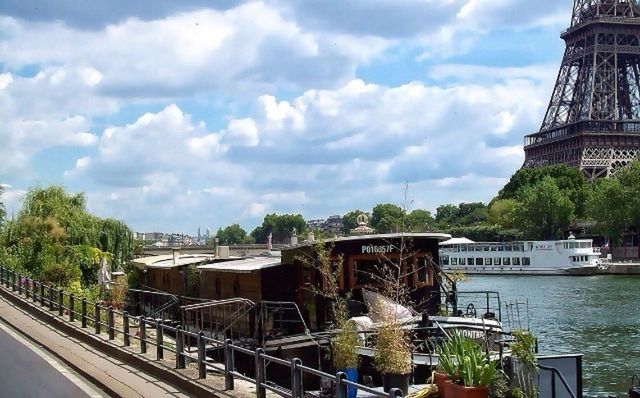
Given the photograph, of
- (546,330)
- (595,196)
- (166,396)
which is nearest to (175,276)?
(546,330)

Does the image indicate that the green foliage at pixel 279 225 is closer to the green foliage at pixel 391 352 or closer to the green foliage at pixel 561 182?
the green foliage at pixel 561 182

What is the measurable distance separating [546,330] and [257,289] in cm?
1940

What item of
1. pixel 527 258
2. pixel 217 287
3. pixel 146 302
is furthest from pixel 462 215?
pixel 217 287

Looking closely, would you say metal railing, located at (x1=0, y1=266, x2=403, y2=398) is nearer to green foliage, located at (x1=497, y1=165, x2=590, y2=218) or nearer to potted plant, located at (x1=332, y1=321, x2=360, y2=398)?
potted plant, located at (x1=332, y1=321, x2=360, y2=398)

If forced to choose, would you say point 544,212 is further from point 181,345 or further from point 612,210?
point 181,345

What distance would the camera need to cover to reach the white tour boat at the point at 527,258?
82.2 metres

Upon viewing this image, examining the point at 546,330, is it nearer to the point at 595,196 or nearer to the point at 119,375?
the point at 119,375

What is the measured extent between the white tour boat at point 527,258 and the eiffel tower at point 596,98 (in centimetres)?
3720

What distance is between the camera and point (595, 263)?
269 feet

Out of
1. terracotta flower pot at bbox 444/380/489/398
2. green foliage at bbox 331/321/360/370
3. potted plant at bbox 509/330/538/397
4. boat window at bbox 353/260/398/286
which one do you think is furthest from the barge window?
terracotta flower pot at bbox 444/380/489/398

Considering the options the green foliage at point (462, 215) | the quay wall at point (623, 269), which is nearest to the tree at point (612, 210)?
the quay wall at point (623, 269)

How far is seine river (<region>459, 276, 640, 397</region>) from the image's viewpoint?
27984 millimetres

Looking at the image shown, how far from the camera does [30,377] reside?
1406 centimetres

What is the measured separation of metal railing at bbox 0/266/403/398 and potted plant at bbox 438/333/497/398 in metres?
1.37
